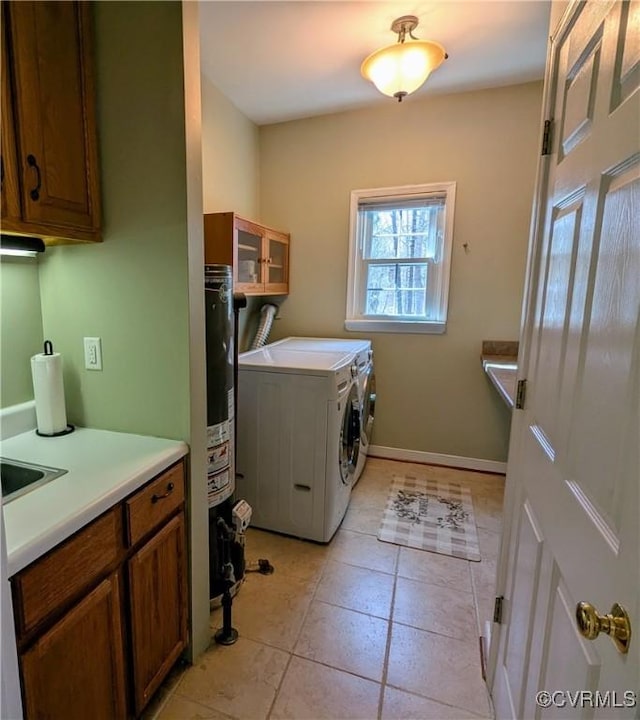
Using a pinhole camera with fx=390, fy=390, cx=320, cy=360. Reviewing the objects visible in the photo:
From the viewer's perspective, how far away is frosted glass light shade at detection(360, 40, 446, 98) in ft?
6.26

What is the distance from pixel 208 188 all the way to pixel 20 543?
93.7 inches

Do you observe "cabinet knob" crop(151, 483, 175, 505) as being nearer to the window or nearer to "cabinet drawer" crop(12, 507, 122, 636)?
"cabinet drawer" crop(12, 507, 122, 636)

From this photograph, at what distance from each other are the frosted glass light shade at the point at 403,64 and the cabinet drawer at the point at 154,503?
214 cm

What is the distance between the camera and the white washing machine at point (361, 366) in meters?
2.67

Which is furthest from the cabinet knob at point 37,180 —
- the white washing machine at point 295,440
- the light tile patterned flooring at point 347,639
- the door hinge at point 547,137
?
the light tile patterned flooring at point 347,639

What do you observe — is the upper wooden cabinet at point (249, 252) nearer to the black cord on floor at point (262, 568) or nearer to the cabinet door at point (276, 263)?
the cabinet door at point (276, 263)

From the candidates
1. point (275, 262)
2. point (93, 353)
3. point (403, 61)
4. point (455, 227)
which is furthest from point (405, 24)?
point (93, 353)

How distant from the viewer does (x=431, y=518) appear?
8.21 feet

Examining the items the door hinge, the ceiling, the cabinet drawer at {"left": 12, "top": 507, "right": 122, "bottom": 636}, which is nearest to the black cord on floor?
the cabinet drawer at {"left": 12, "top": 507, "right": 122, "bottom": 636}

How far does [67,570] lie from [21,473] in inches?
15.5

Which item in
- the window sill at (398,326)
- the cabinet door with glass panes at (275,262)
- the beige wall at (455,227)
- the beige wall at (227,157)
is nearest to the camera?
the beige wall at (227,157)

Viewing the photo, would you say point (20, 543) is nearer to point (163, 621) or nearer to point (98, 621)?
point (98, 621)

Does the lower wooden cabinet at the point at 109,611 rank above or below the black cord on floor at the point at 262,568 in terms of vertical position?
above

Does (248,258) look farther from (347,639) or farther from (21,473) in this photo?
(347,639)
